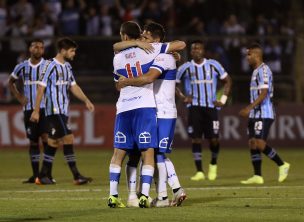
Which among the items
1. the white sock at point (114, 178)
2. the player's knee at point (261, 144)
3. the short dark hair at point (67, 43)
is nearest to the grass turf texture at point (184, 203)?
the white sock at point (114, 178)

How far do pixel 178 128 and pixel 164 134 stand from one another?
1239cm

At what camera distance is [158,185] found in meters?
12.9

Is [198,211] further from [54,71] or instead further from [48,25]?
[48,25]

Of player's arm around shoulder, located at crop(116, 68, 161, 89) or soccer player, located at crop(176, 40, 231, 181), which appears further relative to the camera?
soccer player, located at crop(176, 40, 231, 181)

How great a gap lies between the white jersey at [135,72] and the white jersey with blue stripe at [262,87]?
462 cm

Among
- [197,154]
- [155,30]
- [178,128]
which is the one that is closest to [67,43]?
[197,154]

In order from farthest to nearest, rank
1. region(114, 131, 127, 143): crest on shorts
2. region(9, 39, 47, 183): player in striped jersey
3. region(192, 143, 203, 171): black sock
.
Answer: region(192, 143, 203, 171): black sock, region(9, 39, 47, 183): player in striped jersey, region(114, 131, 127, 143): crest on shorts

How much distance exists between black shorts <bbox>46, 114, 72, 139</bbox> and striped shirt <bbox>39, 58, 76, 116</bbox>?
0.07 m

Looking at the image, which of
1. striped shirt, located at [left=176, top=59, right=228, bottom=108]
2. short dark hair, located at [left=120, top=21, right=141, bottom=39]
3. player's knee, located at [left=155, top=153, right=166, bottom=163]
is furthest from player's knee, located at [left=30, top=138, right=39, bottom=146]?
short dark hair, located at [left=120, top=21, right=141, bottom=39]

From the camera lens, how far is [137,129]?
12.4 metres

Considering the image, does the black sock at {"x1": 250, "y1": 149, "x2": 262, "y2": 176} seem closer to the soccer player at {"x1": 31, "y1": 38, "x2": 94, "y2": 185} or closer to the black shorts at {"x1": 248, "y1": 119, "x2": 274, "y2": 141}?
the black shorts at {"x1": 248, "y1": 119, "x2": 274, "y2": 141}

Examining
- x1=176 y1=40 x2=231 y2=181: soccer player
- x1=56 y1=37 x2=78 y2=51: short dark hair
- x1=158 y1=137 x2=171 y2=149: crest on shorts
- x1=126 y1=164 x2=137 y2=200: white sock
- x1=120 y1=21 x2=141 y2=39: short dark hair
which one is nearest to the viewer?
x1=120 y1=21 x2=141 y2=39: short dark hair

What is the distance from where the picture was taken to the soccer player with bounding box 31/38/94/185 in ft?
54.6

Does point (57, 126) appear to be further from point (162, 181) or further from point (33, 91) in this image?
point (162, 181)
